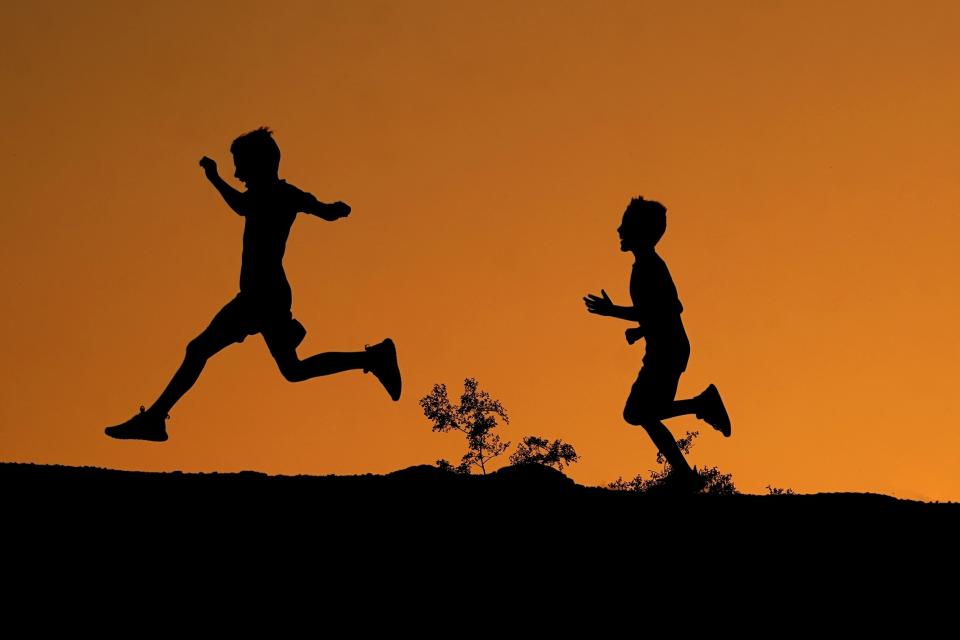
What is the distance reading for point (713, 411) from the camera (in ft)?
43.2

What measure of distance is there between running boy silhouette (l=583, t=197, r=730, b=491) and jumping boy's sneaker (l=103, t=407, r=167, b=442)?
3.32m

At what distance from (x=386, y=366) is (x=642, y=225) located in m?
2.39

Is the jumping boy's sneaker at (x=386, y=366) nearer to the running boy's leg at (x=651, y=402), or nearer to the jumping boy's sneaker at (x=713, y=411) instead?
the running boy's leg at (x=651, y=402)

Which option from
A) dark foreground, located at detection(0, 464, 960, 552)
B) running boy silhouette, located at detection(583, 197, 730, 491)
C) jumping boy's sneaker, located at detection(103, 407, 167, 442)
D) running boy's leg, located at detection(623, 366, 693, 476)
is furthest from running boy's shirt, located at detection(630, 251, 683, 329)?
jumping boy's sneaker, located at detection(103, 407, 167, 442)

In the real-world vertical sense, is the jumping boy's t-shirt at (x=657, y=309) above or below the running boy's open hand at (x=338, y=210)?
below

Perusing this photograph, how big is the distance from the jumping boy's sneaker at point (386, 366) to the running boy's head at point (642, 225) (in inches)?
82.9

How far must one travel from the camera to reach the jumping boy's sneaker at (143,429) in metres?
11.6

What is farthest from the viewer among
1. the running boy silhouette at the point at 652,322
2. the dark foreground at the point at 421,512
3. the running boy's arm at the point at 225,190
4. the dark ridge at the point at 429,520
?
the running boy silhouette at the point at 652,322

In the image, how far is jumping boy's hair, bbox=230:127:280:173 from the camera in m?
11.9

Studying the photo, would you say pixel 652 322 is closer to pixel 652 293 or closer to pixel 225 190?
pixel 652 293

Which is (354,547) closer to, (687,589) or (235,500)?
(235,500)

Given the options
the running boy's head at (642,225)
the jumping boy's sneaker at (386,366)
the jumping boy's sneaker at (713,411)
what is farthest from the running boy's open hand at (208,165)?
the jumping boy's sneaker at (713,411)

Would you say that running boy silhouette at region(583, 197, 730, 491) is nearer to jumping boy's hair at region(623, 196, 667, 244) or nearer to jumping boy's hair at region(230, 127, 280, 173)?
jumping boy's hair at region(623, 196, 667, 244)

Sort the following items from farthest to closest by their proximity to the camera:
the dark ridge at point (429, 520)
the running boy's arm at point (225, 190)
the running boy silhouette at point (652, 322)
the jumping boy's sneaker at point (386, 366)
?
the jumping boy's sneaker at point (386, 366) < the running boy silhouette at point (652, 322) < the running boy's arm at point (225, 190) < the dark ridge at point (429, 520)
